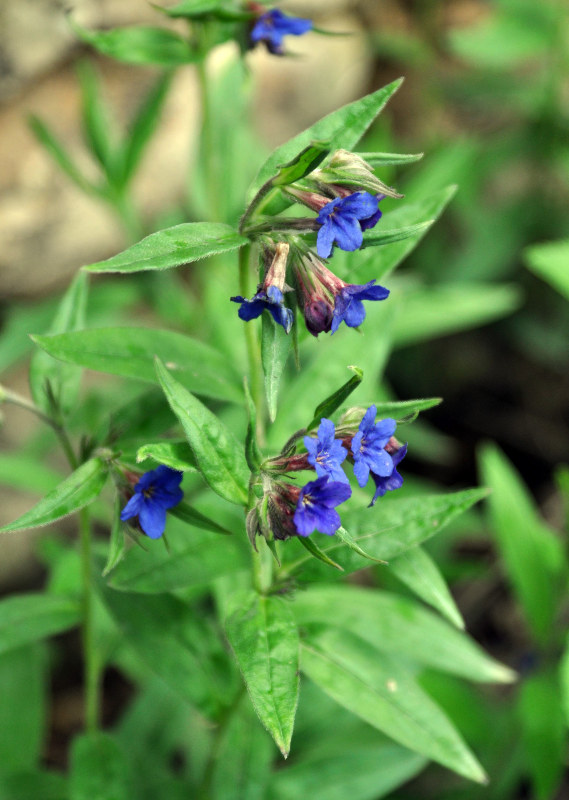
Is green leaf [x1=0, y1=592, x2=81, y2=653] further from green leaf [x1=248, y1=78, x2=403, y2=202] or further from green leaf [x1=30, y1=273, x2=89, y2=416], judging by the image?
green leaf [x1=248, y1=78, x2=403, y2=202]

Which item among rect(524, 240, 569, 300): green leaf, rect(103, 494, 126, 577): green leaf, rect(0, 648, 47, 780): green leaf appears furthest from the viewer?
rect(524, 240, 569, 300): green leaf

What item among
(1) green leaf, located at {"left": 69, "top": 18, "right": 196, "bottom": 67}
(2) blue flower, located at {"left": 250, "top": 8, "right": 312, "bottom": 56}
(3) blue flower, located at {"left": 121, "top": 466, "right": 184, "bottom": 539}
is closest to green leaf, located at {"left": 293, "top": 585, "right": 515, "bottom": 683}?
(3) blue flower, located at {"left": 121, "top": 466, "right": 184, "bottom": 539}

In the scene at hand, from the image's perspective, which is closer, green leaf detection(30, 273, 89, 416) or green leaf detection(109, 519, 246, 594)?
green leaf detection(109, 519, 246, 594)

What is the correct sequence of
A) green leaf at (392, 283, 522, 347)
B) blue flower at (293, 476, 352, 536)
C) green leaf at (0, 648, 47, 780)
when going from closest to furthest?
1. blue flower at (293, 476, 352, 536)
2. green leaf at (0, 648, 47, 780)
3. green leaf at (392, 283, 522, 347)

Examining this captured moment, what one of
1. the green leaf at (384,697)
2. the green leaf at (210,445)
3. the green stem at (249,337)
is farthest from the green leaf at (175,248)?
the green leaf at (384,697)

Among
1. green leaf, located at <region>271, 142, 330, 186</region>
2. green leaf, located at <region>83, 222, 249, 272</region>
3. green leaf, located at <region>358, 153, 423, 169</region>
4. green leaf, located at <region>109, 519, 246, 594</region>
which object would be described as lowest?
green leaf, located at <region>109, 519, 246, 594</region>

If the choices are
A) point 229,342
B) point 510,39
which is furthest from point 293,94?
point 229,342

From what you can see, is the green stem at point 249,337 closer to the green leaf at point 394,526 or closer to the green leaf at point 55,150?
the green leaf at point 394,526
